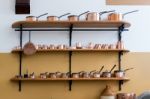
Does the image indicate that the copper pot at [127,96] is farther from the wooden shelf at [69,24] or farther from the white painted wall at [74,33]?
the wooden shelf at [69,24]

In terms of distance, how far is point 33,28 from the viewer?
366 centimetres

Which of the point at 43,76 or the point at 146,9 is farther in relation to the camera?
the point at 146,9

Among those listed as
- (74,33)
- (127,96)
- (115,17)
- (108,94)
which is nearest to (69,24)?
(74,33)

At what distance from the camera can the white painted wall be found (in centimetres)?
366

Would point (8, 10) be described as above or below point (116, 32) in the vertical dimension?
above

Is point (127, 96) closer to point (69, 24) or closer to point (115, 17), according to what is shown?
point (115, 17)

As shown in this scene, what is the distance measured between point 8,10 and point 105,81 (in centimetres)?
133

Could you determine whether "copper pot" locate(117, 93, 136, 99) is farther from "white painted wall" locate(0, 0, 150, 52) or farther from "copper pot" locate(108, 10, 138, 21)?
"copper pot" locate(108, 10, 138, 21)

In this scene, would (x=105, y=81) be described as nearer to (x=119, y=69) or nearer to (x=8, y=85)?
(x=119, y=69)

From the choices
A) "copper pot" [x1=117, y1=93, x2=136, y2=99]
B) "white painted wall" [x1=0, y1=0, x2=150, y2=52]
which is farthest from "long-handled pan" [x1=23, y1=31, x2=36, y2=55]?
"copper pot" [x1=117, y1=93, x2=136, y2=99]

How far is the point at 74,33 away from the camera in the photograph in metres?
3.69

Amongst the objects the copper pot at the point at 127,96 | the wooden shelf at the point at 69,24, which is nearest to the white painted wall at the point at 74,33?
the wooden shelf at the point at 69,24

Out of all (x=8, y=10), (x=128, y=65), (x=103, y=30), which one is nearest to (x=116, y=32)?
(x=103, y=30)

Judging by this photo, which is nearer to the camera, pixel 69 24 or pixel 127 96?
pixel 127 96
